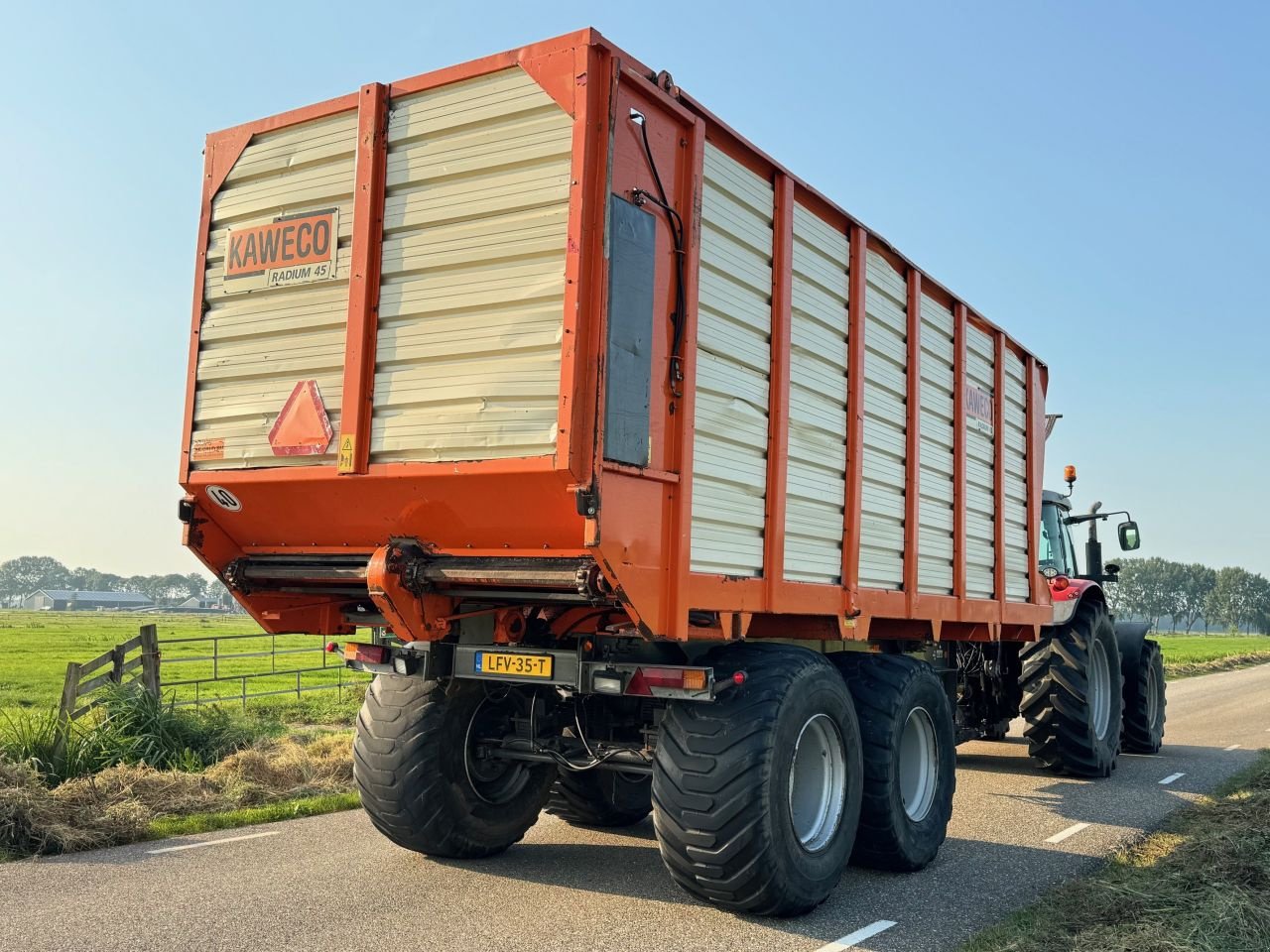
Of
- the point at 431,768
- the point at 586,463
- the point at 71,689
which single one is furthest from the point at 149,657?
the point at 586,463

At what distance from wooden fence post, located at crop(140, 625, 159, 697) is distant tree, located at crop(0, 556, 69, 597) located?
204 m

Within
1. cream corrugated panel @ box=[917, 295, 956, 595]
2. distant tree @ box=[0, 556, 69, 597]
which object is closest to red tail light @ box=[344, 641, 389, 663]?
cream corrugated panel @ box=[917, 295, 956, 595]

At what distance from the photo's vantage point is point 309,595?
21.3ft

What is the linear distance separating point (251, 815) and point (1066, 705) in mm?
6997

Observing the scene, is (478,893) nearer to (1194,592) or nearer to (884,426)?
(884,426)

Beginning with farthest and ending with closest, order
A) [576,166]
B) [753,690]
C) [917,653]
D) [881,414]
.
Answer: [917,653] → [881,414] → [753,690] → [576,166]

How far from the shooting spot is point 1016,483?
9539mm

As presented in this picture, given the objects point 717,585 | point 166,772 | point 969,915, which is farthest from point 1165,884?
point 166,772

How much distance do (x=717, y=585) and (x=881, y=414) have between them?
7.41 feet

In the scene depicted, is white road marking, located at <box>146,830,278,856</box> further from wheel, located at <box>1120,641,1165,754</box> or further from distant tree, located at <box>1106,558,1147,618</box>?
distant tree, located at <box>1106,558,1147,618</box>

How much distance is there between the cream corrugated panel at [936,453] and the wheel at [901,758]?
911mm

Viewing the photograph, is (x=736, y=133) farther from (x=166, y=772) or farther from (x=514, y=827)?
(x=166, y=772)

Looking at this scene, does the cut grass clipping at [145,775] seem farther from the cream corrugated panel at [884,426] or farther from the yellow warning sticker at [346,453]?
the cream corrugated panel at [884,426]

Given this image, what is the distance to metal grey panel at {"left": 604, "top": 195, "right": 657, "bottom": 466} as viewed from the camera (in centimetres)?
469
